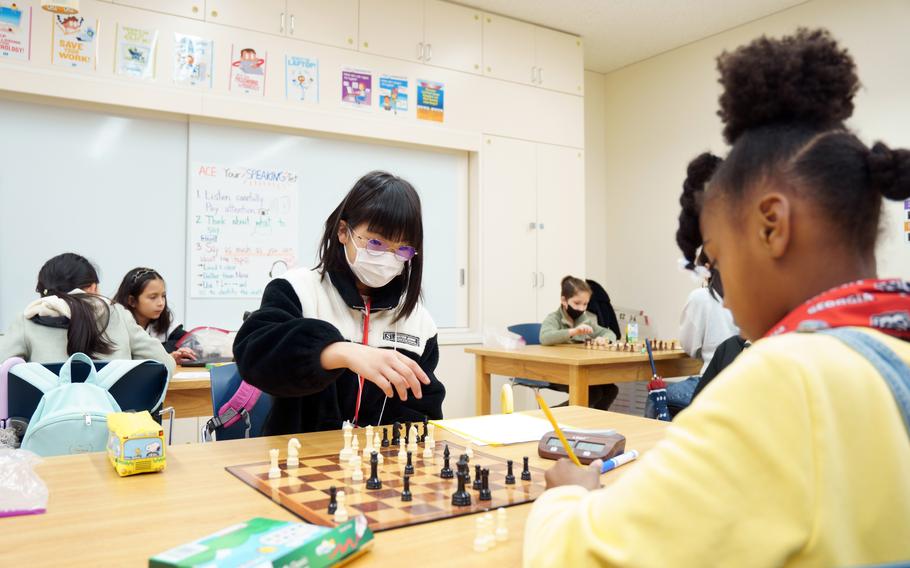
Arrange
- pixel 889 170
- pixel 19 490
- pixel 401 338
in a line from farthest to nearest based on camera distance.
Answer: pixel 401 338, pixel 19 490, pixel 889 170

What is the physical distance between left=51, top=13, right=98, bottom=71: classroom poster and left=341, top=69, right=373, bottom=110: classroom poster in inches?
63.7

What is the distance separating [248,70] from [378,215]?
3.24 m

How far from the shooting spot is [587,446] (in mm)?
1368

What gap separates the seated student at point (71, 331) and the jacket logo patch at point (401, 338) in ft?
4.93

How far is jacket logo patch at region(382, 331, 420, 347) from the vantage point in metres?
1.95

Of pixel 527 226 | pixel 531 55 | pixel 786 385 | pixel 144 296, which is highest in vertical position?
pixel 531 55

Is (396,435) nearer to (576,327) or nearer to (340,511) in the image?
(340,511)

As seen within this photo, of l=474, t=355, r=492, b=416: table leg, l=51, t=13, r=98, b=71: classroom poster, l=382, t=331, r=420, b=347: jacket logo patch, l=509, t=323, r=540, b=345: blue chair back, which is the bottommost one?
l=474, t=355, r=492, b=416: table leg

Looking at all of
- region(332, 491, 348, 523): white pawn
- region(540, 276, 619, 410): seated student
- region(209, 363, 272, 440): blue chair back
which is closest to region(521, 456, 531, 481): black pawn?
region(332, 491, 348, 523): white pawn

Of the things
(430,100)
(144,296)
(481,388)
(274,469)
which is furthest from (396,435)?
(430,100)

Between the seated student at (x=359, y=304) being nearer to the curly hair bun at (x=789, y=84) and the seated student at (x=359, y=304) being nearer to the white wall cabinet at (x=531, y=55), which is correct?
the curly hair bun at (x=789, y=84)

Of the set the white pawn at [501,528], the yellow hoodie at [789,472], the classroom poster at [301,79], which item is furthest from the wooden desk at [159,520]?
the classroom poster at [301,79]

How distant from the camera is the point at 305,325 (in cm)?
155

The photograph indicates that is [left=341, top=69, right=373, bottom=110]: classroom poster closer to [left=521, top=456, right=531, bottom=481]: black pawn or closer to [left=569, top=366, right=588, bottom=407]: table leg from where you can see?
[left=569, top=366, right=588, bottom=407]: table leg
